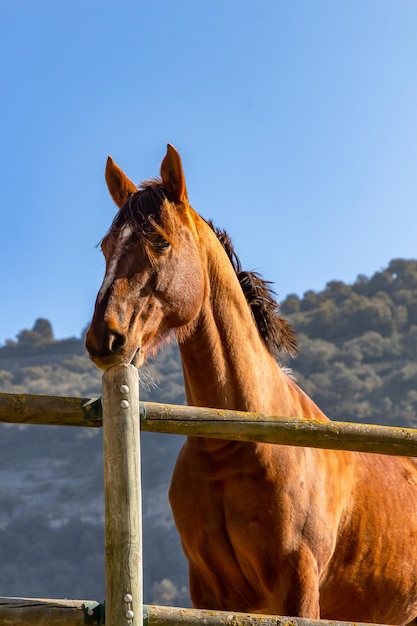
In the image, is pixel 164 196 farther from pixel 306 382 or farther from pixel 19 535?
pixel 19 535

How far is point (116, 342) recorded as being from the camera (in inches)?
144

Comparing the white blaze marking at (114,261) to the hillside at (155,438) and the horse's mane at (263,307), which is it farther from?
the hillside at (155,438)

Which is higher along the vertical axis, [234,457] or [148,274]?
[148,274]

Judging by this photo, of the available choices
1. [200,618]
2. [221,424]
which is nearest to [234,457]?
[221,424]

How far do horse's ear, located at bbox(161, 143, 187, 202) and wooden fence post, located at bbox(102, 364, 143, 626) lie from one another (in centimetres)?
157

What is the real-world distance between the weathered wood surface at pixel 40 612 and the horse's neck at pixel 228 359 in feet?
5.81

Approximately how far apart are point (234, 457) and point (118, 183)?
155 centimetres

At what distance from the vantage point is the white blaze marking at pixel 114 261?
3850mm

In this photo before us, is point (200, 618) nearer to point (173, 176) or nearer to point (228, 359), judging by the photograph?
point (228, 359)

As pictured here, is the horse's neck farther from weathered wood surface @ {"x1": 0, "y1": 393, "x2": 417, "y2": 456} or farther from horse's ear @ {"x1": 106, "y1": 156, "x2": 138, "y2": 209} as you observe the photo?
weathered wood surface @ {"x1": 0, "y1": 393, "x2": 417, "y2": 456}

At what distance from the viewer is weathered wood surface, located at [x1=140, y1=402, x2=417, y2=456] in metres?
3.06

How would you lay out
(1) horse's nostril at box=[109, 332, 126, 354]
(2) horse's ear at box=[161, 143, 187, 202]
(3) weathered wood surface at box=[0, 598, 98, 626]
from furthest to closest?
(2) horse's ear at box=[161, 143, 187, 202]
(1) horse's nostril at box=[109, 332, 126, 354]
(3) weathered wood surface at box=[0, 598, 98, 626]

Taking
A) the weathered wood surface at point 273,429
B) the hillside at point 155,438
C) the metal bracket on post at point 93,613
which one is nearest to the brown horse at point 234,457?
the weathered wood surface at point 273,429

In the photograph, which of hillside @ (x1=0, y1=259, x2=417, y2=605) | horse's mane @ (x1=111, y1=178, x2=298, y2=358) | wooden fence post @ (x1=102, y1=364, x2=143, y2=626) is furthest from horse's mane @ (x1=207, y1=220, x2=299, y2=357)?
hillside @ (x1=0, y1=259, x2=417, y2=605)
